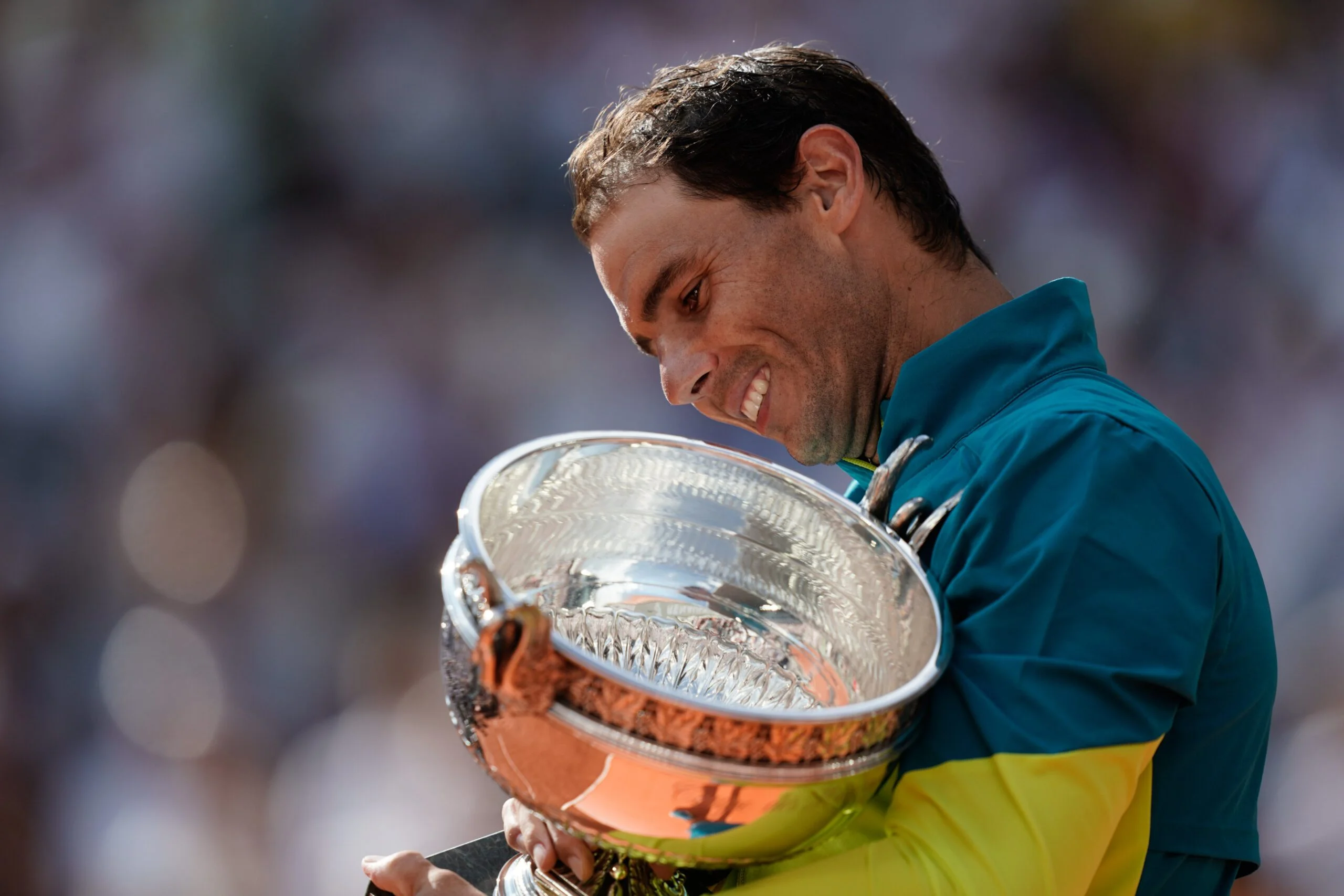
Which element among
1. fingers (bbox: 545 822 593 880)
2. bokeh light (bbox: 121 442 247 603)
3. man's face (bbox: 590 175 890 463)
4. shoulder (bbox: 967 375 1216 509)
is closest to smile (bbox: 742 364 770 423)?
man's face (bbox: 590 175 890 463)

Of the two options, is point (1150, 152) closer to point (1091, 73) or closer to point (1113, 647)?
point (1091, 73)

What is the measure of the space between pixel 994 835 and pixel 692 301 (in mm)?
448

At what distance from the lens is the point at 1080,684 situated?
460 millimetres

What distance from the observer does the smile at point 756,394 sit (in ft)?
2.62

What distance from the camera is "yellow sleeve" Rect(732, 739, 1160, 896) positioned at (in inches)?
16.9

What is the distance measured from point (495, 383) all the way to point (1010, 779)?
5.47 feet

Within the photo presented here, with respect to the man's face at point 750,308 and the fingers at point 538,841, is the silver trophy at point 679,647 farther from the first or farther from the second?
the man's face at point 750,308

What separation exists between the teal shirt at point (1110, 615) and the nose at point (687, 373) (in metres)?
0.20

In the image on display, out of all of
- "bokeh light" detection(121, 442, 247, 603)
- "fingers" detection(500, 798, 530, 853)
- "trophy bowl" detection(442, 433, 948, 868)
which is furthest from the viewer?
"bokeh light" detection(121, 442, 247, 603)

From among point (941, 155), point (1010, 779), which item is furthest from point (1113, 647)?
point (941, 155)

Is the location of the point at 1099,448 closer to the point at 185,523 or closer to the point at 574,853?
the point at 574,853

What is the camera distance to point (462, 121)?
6.61 ft

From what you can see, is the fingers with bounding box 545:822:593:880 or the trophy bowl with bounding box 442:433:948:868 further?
the fingers with bounding box 545:822:593:880

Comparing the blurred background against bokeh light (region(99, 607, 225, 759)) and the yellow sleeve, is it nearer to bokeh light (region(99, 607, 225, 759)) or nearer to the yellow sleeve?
bokeh light (region(99, 607, 225, 759))
